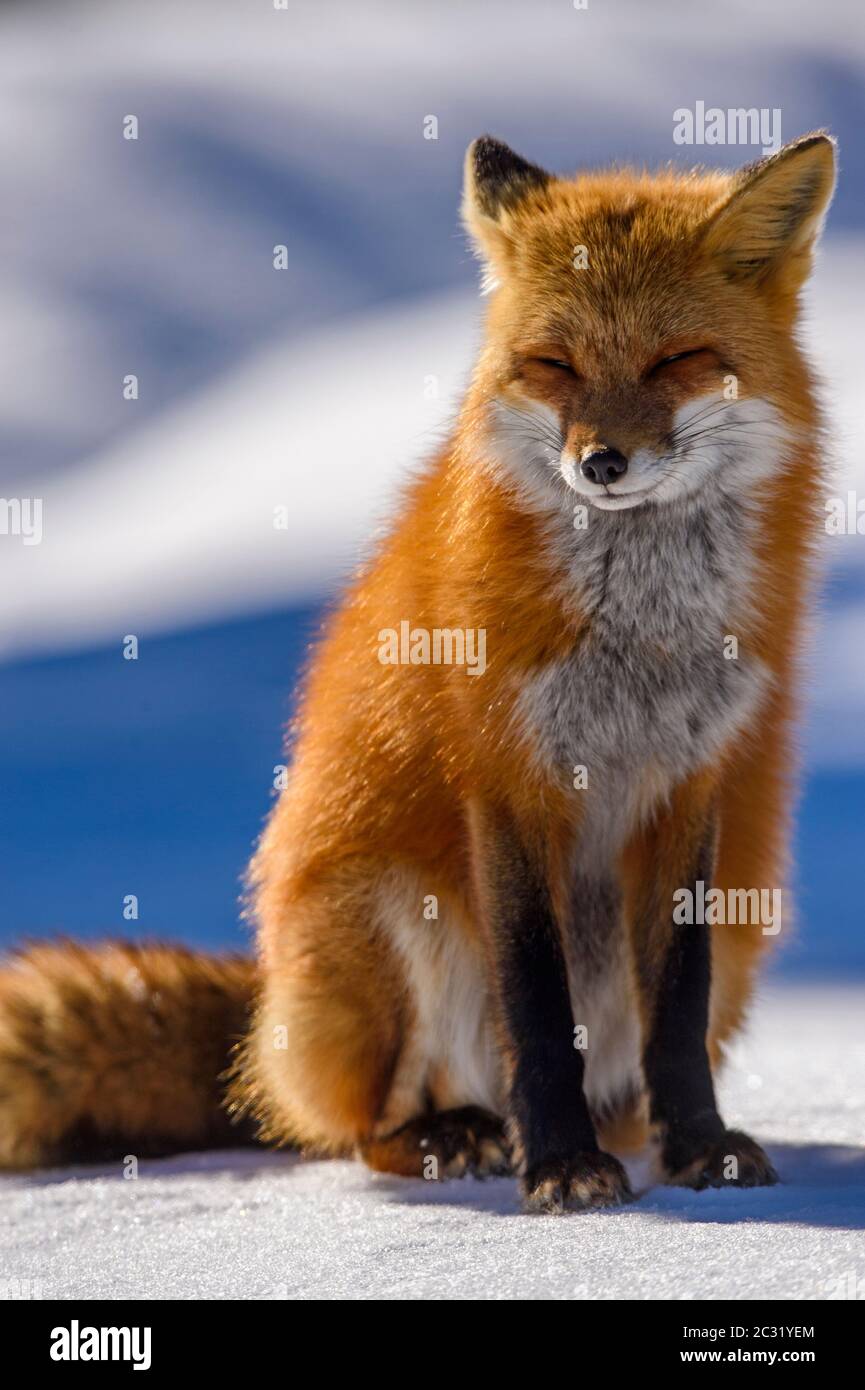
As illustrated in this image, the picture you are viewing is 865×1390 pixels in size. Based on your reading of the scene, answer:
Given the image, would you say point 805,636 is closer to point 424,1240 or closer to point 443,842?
point 443,842

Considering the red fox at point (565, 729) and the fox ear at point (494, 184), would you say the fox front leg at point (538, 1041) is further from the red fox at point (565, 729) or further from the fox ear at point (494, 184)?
the fox ear at point (494, 184)

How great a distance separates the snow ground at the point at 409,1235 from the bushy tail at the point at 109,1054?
108 mm

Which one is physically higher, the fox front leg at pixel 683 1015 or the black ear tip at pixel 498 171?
the black ear tip at pixel 498 171

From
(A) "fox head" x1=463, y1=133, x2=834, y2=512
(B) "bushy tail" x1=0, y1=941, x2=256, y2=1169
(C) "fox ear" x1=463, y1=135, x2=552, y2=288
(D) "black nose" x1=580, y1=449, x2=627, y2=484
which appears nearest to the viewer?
(D) "black nose" x1=580, y1=449, x2=627, y2=484

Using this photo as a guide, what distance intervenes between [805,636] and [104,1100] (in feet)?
7.65

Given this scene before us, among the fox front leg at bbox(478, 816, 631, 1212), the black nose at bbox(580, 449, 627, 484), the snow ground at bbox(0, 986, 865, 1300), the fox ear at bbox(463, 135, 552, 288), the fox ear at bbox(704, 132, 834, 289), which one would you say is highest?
the fox ear at bbox(463, 135, 552, 288)

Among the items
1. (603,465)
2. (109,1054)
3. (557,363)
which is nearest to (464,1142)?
(109,1054)

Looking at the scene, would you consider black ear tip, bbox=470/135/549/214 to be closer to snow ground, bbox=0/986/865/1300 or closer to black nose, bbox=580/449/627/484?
black nose, bbox=580/449/627/484

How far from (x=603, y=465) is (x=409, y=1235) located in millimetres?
1679

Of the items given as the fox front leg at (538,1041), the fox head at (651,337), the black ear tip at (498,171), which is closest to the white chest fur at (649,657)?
the fox head at (651,337)

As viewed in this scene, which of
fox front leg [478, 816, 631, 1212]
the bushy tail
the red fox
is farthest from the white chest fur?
the bushy tail

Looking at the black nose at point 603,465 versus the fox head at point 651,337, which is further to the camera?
the fox head at point 651,337

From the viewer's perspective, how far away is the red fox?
11.3ft

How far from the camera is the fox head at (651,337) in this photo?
3.33 m
